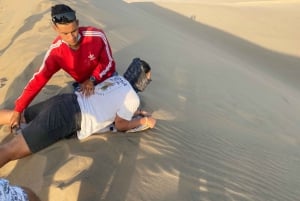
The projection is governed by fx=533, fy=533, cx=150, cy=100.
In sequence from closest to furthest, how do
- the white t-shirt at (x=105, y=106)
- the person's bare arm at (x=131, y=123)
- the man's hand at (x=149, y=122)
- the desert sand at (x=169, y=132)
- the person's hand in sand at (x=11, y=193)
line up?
the person's hand in sand at (x=11, y=193) → the desert sand at (x=169, y=132) → the white t-shirt at (x=105, y=106) → the person's bare arm at (x=131, y=123) → the man's hand at (x=149, y=122)

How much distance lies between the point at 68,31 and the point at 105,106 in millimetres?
777

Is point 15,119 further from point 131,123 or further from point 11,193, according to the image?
point 11,193

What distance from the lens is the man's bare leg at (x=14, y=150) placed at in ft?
15.2

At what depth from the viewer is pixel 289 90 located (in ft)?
34.7

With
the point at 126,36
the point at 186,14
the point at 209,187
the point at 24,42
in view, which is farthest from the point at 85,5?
the point at 209,187

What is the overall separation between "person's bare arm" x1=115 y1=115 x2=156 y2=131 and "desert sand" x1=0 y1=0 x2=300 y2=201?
0.11m

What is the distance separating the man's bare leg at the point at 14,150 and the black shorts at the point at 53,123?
0.14 ft

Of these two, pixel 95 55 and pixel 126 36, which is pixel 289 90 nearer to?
pixel 126 36

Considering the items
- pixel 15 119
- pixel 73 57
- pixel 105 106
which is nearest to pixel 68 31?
pixel 73 57

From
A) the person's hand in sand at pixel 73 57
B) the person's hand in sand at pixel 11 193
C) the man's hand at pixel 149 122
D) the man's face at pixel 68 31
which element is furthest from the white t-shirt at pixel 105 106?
the person's hand in sand at pixel 11 193

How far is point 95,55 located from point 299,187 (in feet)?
8.12

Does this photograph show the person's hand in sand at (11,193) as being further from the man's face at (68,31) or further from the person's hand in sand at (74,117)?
the man's face at (68,31)

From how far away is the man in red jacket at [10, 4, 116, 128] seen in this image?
4.87m

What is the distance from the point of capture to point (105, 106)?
16.5 feet
